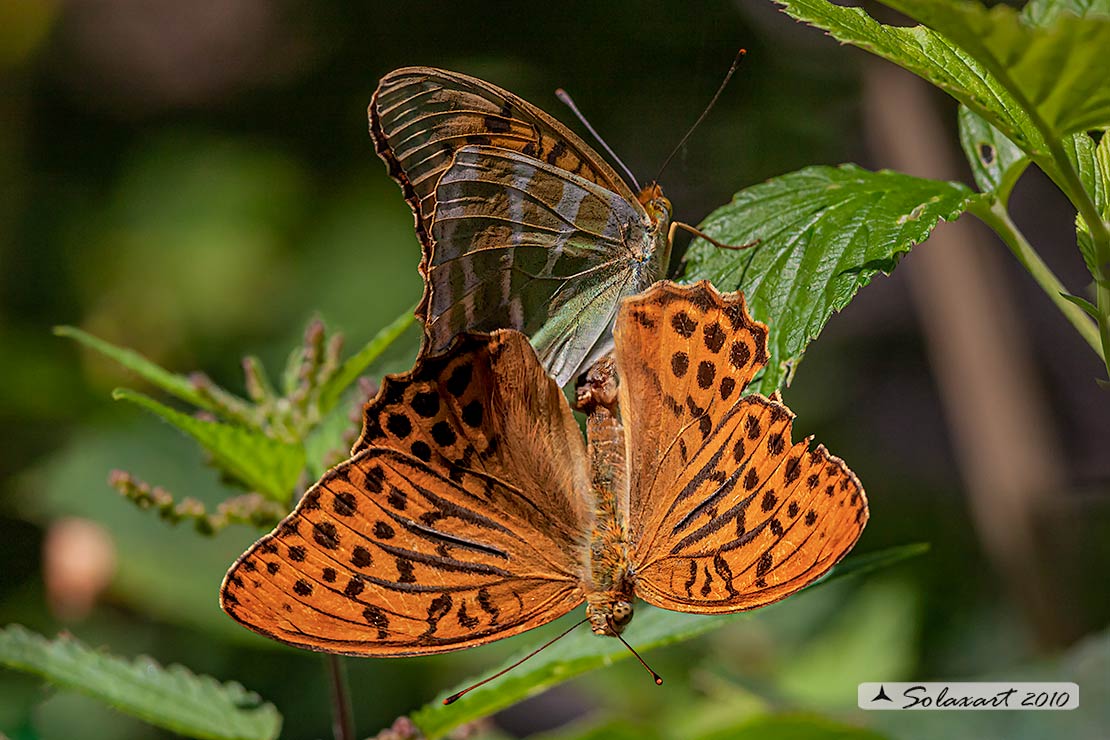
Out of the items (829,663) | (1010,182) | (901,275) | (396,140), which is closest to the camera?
(1010,182)

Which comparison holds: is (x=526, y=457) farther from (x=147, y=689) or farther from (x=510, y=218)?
(x=147, y=689)

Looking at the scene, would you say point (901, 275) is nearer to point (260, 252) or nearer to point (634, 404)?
point (260, 252)

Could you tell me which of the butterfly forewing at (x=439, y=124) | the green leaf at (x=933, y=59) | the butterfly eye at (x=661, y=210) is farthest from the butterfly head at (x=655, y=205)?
the green leaf at (x=933, y=59)

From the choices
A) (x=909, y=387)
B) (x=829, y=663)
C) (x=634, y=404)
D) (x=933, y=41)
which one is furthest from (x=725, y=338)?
(x=909, y=387)

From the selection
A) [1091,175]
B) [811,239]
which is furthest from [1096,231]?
[811,239]

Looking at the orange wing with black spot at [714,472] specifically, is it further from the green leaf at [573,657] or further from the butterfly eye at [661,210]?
the butterfly eye at [661,210]

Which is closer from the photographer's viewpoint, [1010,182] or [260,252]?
[1010,182]

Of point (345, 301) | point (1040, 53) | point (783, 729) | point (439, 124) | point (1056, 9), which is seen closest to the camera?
point (1040, 53)

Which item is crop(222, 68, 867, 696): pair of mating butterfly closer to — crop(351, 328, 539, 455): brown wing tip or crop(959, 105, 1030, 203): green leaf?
crop(351, 328, 539, 455): brown wing tip
